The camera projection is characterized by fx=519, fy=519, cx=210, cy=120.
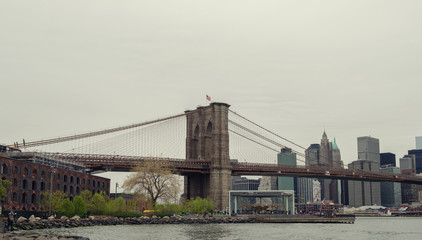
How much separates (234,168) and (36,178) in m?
47.0

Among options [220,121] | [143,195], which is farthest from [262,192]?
[143,195]

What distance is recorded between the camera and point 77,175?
95125mm

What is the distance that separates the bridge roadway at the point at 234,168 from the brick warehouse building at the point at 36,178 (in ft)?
8.27

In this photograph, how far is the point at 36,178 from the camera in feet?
263

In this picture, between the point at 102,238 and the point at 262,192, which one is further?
the point at 262,192

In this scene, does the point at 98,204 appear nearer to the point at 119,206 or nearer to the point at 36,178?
the point at 119,206

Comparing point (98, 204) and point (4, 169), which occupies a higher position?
point (4, 169)

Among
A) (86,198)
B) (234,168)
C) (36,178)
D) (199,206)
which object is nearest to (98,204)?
(86,198)

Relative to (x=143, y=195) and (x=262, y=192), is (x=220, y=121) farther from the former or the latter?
(x=143, y=195)

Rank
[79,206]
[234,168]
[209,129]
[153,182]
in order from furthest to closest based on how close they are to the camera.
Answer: [209,129], [234,168], [153,182], [79,206]

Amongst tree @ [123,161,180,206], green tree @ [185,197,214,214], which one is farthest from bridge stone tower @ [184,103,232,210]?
tree @ [123,161,180,206]

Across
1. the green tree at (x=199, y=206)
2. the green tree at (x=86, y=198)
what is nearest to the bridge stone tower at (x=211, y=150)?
the green tree at (x=199, y=206)

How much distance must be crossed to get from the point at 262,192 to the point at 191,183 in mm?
19198

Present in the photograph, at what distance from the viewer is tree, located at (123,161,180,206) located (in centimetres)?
8775
